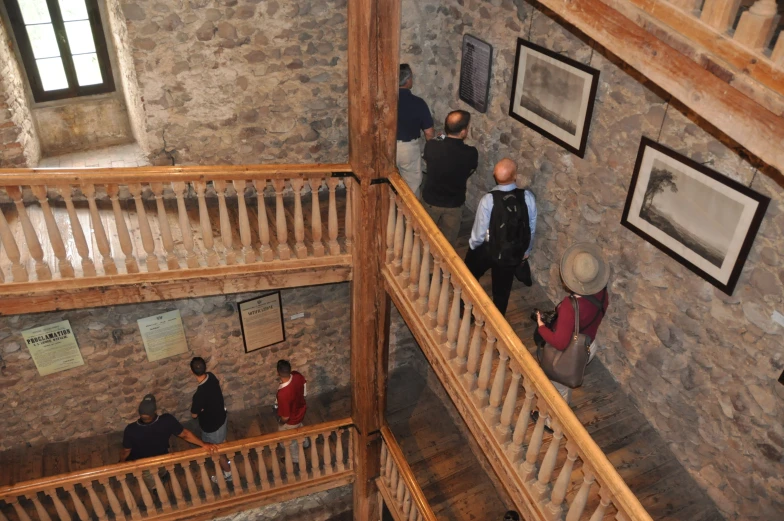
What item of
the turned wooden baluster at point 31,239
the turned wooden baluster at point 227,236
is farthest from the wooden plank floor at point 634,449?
the turned wooden baluster at point 31,239

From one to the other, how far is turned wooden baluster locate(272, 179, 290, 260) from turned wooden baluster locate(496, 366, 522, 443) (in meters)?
2.41

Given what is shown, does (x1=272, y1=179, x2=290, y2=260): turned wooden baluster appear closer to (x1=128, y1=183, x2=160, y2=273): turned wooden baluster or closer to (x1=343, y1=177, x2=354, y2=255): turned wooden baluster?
(x1=343, y1=177, x2=354, y2=255): turned wooden baluster

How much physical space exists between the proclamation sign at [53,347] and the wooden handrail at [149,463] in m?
1.38

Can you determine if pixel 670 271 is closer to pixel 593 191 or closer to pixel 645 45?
pixel 593 191

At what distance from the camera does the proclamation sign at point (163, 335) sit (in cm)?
694

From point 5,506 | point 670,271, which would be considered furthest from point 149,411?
point 670,271

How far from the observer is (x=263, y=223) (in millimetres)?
→ 5309

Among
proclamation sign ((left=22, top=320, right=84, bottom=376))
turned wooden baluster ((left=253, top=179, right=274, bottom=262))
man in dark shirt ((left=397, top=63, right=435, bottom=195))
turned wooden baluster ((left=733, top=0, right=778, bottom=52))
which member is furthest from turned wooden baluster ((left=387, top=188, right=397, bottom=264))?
proclamation sign ((left=22, top=320, right=84, bottom=376))

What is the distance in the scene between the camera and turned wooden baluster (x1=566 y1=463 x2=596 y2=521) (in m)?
3.32

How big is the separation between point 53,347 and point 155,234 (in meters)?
1.96

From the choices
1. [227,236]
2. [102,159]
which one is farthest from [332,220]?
[102,159]

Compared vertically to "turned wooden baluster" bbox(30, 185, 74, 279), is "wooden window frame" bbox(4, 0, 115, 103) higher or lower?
higher

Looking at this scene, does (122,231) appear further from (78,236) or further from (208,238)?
(208,238)

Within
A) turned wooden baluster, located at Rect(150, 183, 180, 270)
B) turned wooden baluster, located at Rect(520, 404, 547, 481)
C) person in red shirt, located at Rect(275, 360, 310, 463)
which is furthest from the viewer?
person in red shirt, located at Rect(275, 360, 310, 463)
